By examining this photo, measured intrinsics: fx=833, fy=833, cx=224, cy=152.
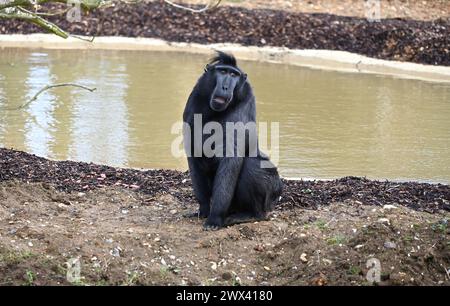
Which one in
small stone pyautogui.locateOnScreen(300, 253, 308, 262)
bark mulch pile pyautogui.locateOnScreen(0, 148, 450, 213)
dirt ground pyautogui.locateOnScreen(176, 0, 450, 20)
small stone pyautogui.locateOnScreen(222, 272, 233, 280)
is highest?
dirt ground pyautogui.locateOnScreen(176, 0, 450, 20)

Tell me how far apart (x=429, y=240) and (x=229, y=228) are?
5.16 feet

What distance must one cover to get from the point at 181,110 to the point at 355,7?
322 inches

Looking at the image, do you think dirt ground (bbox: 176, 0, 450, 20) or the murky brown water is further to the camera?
dirt ground (bbox: 176, 0, 450, 20)

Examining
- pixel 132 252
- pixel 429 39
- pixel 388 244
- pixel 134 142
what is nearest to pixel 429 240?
pixel 388 244

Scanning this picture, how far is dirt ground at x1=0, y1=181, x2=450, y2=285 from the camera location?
18.1 feet

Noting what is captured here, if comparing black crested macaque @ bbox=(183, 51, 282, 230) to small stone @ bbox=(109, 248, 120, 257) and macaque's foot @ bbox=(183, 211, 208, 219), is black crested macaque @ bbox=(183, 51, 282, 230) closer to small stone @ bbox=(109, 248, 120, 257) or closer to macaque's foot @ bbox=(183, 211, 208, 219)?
macaque's foot @ bbox=(183, 211, 208, 219)

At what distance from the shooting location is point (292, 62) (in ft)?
49.6

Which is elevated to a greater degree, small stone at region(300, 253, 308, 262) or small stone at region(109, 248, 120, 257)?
small stone at region(109, 248, 120, 257)

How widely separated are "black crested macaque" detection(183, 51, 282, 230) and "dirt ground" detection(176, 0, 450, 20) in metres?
11.6

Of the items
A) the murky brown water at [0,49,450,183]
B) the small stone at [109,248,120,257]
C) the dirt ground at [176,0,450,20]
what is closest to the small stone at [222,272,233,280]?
the small stone at [109,248,120,257]

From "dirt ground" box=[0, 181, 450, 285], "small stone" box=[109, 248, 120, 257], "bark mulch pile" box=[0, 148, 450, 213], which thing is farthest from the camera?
"bark mulch pile" box=[0, 148, 450, 213]

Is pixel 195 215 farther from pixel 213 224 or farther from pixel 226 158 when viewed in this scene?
pixel 226 158

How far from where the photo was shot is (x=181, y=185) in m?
7.99
